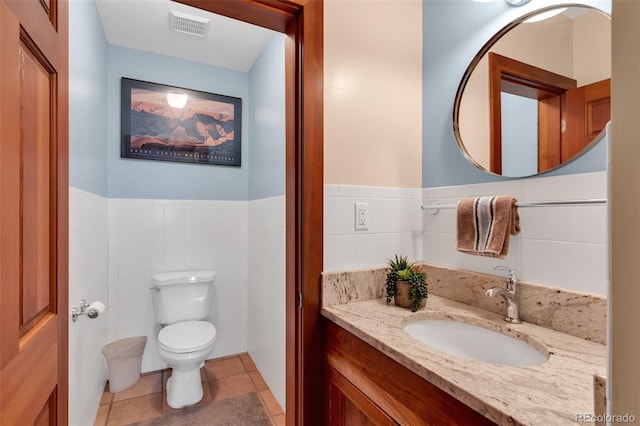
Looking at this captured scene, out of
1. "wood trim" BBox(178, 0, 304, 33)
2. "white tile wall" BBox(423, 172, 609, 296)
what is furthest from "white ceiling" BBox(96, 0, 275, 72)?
"white tile wall" BBox(423, 172, 609, 296)

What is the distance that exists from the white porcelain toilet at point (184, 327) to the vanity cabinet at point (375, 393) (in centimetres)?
111

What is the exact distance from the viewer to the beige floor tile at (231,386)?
2.02m

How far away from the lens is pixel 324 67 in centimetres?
118

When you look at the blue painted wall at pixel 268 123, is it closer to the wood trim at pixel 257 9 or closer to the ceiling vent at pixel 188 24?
the ceiling vent at pixel 188 24

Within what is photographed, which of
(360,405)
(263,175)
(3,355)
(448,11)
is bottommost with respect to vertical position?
(360,405)

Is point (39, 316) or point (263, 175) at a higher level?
point (263, 175)

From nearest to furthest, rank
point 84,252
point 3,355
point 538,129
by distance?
point 3,355, point 538,129, point 84,252

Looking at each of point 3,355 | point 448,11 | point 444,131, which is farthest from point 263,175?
point 3,355

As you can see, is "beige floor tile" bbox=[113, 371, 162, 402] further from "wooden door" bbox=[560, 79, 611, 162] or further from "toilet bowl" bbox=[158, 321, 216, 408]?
"wooden door" bbox=[560, 79, 611, 162]

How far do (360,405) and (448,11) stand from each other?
1.59 metres

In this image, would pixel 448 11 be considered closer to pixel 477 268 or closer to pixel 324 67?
pixel 324 67

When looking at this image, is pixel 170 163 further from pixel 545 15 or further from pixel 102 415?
pixel 545 15

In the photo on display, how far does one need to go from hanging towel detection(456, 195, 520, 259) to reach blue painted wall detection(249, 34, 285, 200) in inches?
41.3

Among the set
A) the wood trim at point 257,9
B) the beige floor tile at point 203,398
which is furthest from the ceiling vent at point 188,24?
the beige floor tile at point 203,398
